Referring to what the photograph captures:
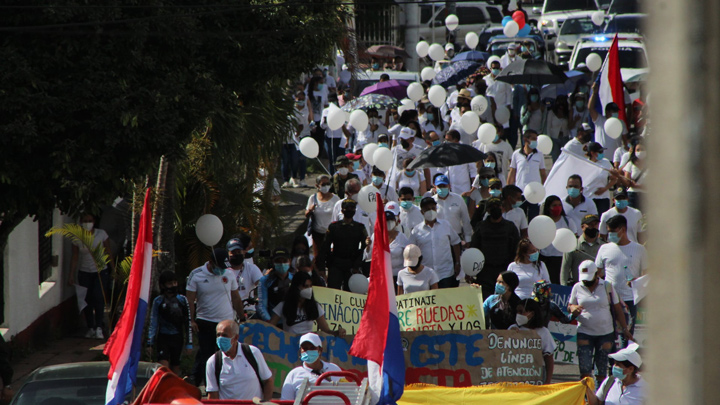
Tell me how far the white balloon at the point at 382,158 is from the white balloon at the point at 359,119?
2.67 meters

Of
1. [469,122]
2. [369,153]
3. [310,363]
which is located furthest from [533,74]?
[310,363]

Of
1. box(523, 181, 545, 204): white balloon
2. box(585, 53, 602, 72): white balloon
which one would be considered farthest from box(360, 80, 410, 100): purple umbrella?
box(523, 181, 545, 204): white balloon

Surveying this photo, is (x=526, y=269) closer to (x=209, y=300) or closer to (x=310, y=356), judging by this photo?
(x=310, y=356)

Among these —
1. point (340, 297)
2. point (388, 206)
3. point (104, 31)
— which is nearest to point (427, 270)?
point (340, 297)

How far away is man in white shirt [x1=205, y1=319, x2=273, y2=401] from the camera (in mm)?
Answer: 8125

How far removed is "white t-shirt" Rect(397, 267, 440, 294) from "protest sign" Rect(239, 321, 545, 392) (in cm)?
130

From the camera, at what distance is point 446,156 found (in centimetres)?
1440

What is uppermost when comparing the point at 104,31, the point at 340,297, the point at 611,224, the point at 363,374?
the point at 104,31

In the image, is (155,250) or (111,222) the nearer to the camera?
(155,250)

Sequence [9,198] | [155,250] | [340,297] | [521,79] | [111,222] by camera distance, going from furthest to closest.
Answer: [521,79] → [111,222] → [155,250] → [340,297] → [9,198]

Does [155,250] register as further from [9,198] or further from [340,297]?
[9,198]

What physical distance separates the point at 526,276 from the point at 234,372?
12.2 feet

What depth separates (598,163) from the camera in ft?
48.8

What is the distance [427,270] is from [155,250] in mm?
3446
